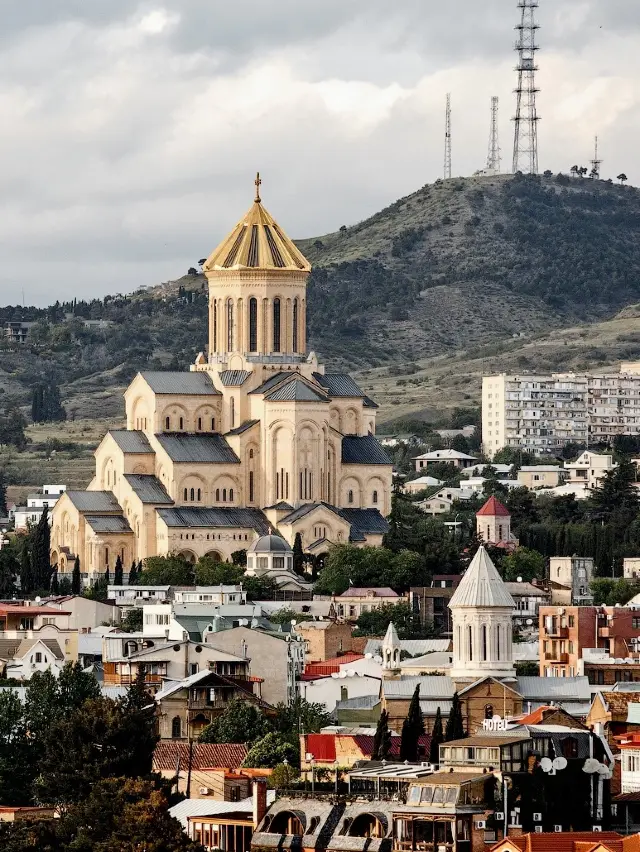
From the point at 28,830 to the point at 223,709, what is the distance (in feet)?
57.4

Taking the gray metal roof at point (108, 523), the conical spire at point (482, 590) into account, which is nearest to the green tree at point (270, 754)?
the conical spire at point (482, 590)

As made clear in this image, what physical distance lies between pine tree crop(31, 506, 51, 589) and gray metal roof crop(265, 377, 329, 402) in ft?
30.9

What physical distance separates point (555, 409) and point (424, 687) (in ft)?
332

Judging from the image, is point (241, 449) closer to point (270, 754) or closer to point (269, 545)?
point (269, 545)

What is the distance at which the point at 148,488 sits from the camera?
121375mm

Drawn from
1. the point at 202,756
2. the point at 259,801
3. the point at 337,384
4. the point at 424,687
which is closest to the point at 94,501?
the point at 337,384

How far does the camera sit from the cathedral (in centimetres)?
11994

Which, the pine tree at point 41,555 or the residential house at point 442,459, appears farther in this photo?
the residential house at point 442,459

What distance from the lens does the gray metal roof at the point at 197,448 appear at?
122 m

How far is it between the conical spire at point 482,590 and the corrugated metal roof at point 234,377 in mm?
39058

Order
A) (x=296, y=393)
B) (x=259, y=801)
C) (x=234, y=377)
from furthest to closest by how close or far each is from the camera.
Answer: (x=234, y=377) → (x=296, y=393) → (x=259, y=801)

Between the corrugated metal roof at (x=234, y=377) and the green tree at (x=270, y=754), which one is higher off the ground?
the corrugated metal roof at (x=234, y=377)

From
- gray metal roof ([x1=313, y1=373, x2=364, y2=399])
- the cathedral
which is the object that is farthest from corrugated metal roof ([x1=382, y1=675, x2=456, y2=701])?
gray metal roof ([x1=313, y1=373, x2=364, y2=399])

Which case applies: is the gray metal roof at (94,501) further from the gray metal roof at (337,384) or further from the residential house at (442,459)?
the residential house at (442,459)
